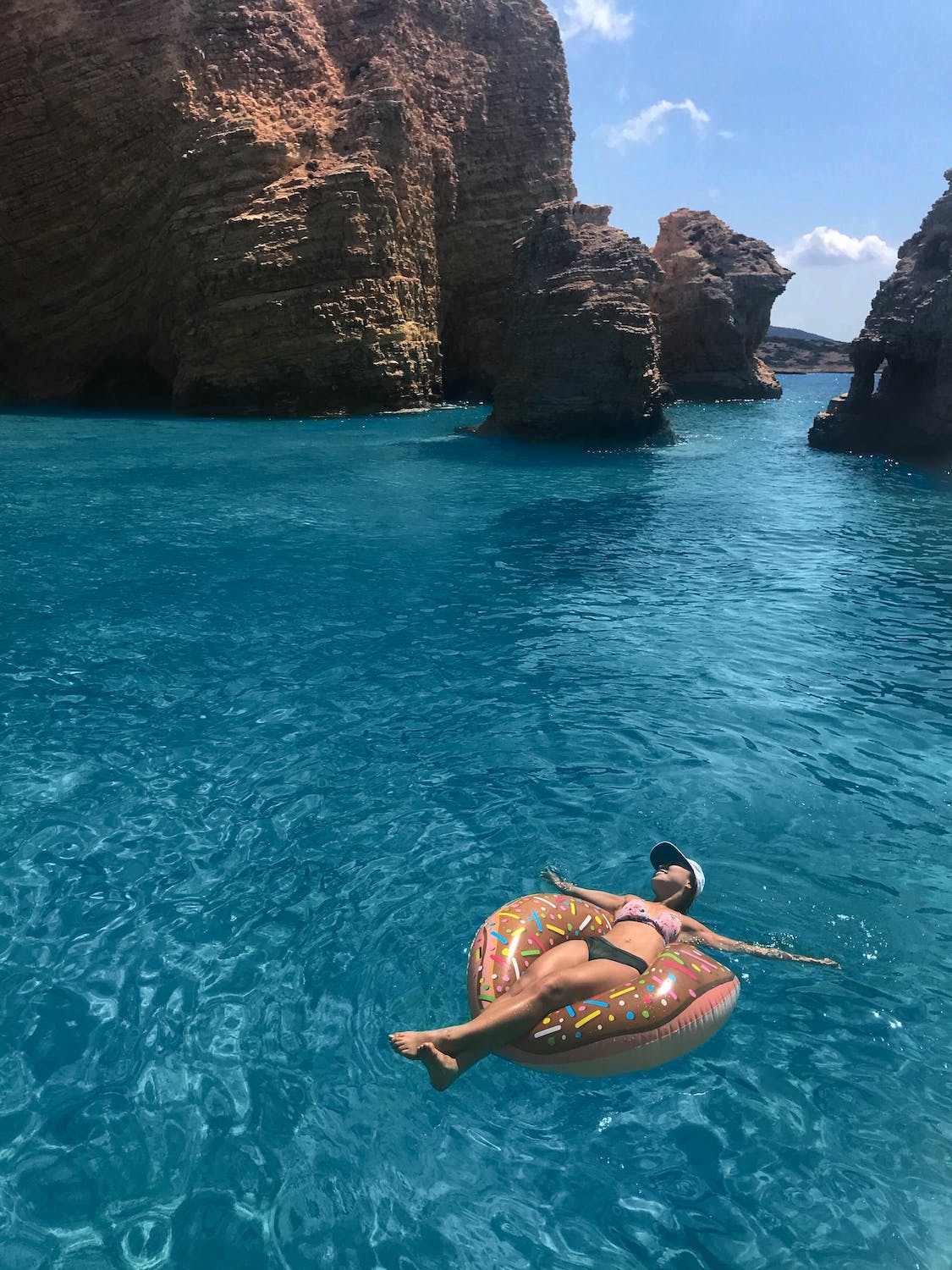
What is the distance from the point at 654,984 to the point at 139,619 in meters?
7.65

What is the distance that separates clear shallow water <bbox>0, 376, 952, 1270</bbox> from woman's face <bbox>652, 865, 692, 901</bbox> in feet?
1.49

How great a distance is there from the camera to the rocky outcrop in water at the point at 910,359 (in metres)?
20.4

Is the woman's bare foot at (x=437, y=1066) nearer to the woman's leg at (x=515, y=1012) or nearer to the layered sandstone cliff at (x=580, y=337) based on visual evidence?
the woman's leg at (x=515, y=1012)

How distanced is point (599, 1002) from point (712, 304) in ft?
146

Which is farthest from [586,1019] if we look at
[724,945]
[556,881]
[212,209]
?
[212,209]

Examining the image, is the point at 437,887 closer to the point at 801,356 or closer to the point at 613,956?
the point at 613,956

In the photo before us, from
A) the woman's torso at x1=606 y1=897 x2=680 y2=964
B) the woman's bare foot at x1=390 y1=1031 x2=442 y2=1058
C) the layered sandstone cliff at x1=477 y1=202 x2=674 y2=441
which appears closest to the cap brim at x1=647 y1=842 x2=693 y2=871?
the woman's torso at x1=606 y1=897 x2=680 y2=964

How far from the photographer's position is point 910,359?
21422mm

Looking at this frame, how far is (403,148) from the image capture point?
3409 centimetres

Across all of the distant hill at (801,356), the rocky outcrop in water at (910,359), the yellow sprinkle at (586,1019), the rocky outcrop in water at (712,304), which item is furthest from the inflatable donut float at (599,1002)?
the distant hill at (801,356)

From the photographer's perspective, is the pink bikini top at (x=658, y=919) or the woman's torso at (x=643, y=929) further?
the pink bikini top at (x=658, y=919)

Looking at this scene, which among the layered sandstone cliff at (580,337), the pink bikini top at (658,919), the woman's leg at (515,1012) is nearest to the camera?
the woman's leg at (515,1012)

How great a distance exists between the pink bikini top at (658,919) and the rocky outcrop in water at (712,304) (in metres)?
43.0

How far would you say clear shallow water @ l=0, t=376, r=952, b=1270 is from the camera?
325 centimetres
